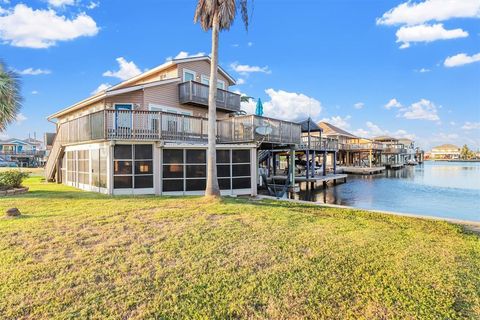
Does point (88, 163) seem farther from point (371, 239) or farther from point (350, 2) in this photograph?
point (350, 2)

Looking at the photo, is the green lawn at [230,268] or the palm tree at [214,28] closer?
the green lawn at [230,268]

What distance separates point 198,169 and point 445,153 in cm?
16359

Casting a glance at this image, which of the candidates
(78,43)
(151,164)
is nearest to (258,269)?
(151,164)

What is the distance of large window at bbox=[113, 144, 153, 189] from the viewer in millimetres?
12492

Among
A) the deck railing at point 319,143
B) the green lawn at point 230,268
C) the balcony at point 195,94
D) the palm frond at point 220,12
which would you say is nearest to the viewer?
the green lawn at point 230,268

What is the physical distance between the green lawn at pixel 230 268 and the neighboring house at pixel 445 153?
521 feet

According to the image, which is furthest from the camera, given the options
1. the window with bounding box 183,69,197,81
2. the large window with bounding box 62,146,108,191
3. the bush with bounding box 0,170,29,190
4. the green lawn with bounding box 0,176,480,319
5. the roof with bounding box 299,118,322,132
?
the roof with bounding box 299,118,322,132

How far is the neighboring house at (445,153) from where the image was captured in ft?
432

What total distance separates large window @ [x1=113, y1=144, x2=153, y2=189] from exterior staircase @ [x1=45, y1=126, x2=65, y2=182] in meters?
7.45

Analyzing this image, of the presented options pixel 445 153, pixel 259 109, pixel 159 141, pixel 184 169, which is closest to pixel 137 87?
pixel 159 141

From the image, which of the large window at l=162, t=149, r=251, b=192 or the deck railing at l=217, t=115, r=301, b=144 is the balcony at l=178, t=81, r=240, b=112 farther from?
the large window at l=162, t=149, r=251, b=192

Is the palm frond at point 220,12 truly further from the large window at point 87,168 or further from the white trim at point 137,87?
the large window at point 87,168

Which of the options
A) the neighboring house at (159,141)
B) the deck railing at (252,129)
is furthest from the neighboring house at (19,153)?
the deck railing at (252,129)

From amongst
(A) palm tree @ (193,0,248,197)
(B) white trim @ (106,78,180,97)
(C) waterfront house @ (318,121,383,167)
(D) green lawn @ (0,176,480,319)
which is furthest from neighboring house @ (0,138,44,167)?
(D) green lawn @ (0,176,480,319)
